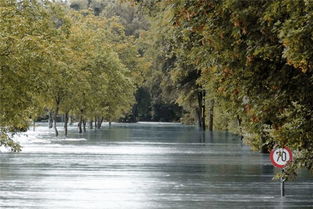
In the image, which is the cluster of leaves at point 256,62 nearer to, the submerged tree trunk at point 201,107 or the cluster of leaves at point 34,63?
the cluster of leaves at point 34,63

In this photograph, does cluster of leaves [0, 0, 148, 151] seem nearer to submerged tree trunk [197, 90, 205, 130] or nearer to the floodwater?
the floodwater

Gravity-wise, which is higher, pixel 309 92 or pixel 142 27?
pixel 142 27

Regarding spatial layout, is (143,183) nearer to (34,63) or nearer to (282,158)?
(34,63)

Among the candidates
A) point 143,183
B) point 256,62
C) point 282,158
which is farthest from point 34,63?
point 256,62

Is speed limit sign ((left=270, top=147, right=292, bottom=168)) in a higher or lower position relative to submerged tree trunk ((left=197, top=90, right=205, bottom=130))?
lower

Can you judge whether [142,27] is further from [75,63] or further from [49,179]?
[49,179]

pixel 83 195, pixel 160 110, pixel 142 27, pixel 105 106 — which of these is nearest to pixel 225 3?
pixel 83 195

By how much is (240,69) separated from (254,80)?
368 mm

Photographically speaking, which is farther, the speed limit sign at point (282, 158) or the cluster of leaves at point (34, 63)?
the cluster of leaves at point (34, 63)

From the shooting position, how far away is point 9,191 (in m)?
21.7

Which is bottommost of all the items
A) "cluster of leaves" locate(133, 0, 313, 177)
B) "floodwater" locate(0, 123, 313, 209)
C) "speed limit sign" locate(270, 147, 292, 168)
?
"floodwater" locate(0, 123, 313, 209)

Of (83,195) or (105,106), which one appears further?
(105,106)

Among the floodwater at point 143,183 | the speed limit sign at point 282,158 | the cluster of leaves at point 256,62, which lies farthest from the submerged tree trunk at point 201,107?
the cluster of leaves at point 256,62

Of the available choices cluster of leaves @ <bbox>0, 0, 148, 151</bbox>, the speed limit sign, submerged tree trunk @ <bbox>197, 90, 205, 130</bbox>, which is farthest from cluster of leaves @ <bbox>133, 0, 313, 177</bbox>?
submerged tree trunk @ <bbox>197, 90, 205, 130</bbox>
